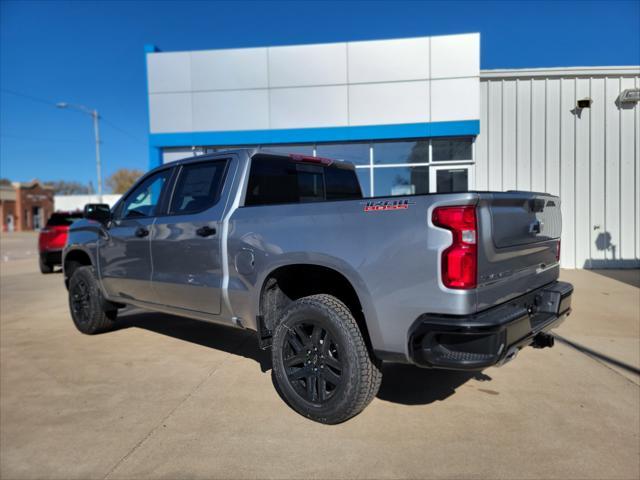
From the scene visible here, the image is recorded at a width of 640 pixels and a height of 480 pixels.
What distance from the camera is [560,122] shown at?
36.9 feet

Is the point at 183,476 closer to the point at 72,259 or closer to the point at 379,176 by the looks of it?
the point at 72,259

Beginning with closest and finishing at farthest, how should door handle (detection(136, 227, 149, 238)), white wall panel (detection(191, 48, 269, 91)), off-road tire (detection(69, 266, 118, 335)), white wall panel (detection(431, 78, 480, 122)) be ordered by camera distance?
door handle (detection(136, 227, 149, 238))
off-road tire (detection(69, 266, 118, 335))
white wall panel (detection(431, 78, 480, 122))
white wall panel (detection(191, 48, 269, 91))

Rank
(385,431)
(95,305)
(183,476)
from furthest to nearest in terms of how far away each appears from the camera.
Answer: (95,305) < (385,431) < (183,476)

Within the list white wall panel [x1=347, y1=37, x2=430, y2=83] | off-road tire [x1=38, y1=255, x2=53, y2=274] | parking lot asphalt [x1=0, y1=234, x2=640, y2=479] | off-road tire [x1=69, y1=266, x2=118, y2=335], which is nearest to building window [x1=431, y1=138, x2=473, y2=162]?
white wall panel [x1=347, y1=37, x2=430, y2=83]

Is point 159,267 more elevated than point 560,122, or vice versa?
point 560,122

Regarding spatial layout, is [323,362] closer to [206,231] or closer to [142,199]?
[206,231]

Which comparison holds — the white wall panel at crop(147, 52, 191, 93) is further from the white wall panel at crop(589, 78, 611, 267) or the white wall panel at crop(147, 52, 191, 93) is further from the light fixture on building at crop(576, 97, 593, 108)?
the white wall panel at crop(589, 78, 611, 267)

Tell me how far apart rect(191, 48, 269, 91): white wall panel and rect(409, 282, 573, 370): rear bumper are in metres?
10.5

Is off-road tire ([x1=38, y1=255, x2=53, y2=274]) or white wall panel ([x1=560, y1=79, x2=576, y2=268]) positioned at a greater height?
white wall panel ([x1=560, y1=79, x2=576, y2=268])

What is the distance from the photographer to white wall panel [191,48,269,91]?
11.9m

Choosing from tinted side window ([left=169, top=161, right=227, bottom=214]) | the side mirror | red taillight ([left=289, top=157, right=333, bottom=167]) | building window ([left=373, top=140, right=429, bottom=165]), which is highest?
building window ([left=373, top=140, right=429, bottom=165])

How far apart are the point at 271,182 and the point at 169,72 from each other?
31.9ft

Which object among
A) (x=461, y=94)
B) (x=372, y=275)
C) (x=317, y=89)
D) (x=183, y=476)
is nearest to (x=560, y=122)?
(x=461, y=94)

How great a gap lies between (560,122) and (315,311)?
34.4 ft
